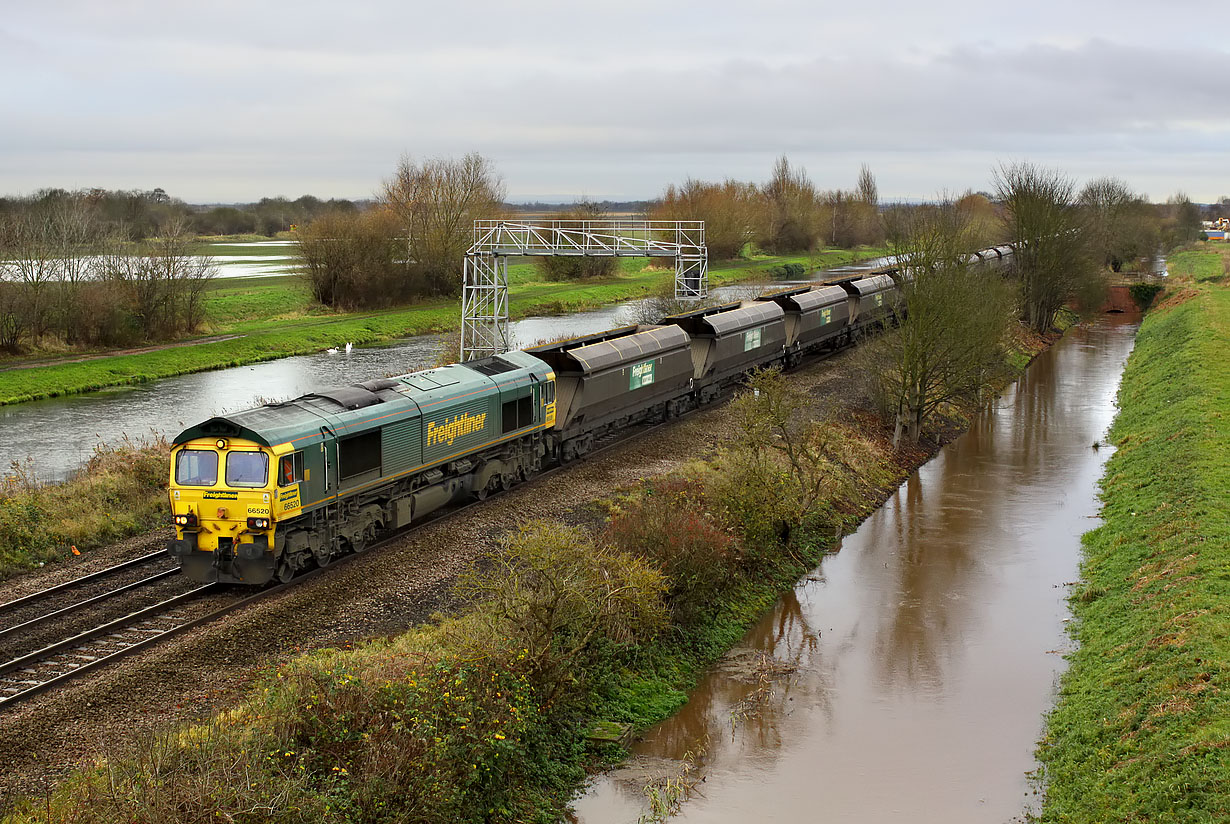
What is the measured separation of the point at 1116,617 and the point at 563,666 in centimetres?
1280

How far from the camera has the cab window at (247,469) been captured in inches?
757

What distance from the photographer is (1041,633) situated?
73.5 feet

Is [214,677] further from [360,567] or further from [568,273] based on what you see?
[568,273]

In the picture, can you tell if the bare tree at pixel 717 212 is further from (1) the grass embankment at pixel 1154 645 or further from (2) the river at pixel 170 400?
(1) the grass embankment at pixel 1154 645

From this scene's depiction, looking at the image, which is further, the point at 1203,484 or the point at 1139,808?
the point at 1203,484

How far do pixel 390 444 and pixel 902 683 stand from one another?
12117mm

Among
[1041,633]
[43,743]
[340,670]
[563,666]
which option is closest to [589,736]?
[563,666]

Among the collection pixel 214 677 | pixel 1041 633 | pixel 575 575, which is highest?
pixel 575 575

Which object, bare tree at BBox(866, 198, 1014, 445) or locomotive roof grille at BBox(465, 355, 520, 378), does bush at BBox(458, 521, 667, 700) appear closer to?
locomotive roof grille at BBox(465, 355, 520, 378)

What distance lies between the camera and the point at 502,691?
49.2 feet

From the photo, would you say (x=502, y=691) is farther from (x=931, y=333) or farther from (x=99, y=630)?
(x=931, y=333)

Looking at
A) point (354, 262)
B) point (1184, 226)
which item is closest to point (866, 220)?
point (1184, 226)

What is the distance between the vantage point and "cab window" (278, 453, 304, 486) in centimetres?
1933

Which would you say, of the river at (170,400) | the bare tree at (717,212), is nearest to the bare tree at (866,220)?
the bare tree at (717,212)
